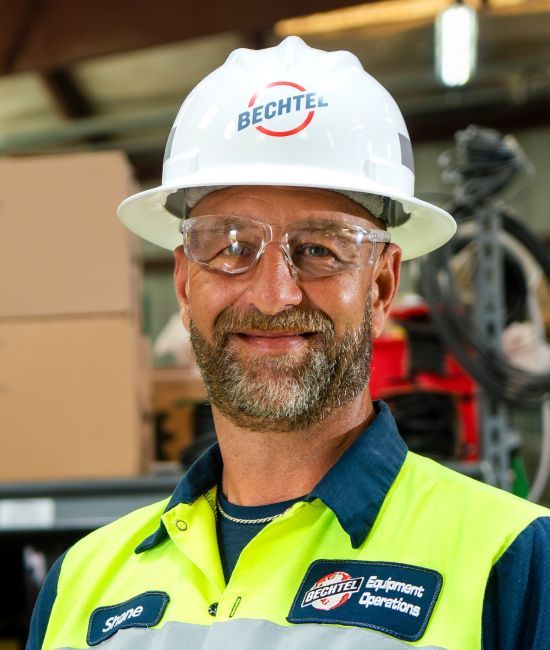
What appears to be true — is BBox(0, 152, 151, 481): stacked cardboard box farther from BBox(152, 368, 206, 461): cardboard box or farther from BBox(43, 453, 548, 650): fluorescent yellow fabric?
BBox(43, 453, 548, 650): fluorescent yellow fabric

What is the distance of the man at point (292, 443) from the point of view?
52.3 inches

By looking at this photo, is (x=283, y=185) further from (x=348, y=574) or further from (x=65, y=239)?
(x=65, y=239)

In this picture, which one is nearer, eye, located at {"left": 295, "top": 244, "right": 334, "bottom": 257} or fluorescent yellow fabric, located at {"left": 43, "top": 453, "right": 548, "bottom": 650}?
fluorescent yellow fabric, located at {"left": 43, "top": 453, "right": 548, "bottom": 650}

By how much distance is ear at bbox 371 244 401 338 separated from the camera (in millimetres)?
1688

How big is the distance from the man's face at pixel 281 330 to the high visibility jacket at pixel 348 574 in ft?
0.39

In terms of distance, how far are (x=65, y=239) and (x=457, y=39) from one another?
343cm

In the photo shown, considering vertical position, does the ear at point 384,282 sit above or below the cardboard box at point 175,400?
above

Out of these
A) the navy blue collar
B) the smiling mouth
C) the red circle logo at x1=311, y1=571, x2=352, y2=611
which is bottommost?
the red circle logo at x1=311, y1=571, x2=352, y2=611

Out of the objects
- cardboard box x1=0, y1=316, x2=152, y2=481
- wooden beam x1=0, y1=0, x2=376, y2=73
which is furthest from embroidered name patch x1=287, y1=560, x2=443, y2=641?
wooden beam x1=0, y1=0, x2=376, y2=73

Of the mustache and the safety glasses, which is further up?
the safety glasses

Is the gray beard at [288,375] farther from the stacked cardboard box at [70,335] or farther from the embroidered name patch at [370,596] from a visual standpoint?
the stacked cardboard box at [70,335]

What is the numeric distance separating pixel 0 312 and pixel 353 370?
1422 mm

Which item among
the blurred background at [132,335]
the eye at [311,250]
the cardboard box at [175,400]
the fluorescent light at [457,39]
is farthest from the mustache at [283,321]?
the fluorescent light at [457,39]

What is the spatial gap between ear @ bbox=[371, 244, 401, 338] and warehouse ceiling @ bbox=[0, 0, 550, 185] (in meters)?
3.22
